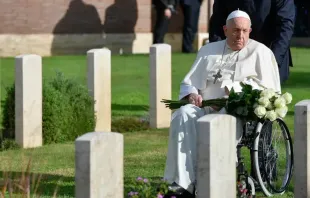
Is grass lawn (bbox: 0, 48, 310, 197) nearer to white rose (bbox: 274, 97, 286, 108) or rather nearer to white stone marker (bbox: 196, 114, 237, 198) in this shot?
white rose (bbox: 274, 97, 286, 108)

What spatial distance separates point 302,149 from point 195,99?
119cm

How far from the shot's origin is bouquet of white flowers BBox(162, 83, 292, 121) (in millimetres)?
8656

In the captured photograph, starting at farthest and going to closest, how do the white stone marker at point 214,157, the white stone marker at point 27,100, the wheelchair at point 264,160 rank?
the white stone marker at point 27,100 < the wheelchair at point 264,160 < the white stone marker at point 214,157

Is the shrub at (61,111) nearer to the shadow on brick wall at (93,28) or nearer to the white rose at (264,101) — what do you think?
the white rose at (264,101)

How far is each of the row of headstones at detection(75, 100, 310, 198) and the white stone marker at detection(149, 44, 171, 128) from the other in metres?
5.94

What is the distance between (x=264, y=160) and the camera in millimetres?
9094

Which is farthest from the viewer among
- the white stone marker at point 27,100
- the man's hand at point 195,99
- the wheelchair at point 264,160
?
Answer: the white stone marker at point 27,100

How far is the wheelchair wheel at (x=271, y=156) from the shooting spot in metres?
9.02

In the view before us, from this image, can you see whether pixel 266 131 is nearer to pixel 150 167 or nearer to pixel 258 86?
pixel 258 86

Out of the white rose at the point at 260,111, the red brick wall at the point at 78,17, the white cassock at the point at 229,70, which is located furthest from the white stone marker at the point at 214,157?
the red brick wall at the point at 78,17

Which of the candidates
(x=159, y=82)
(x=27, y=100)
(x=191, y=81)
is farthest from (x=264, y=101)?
(x=159, y=82)

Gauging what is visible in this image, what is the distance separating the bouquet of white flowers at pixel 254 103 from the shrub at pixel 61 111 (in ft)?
13.6

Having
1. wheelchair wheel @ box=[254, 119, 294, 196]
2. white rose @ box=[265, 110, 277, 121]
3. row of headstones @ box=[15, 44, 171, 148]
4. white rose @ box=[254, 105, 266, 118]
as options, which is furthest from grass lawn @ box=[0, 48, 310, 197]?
white rose @ box=[254, 105, 266, 118]

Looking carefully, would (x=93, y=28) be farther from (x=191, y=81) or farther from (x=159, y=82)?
(x=191, y=81)
